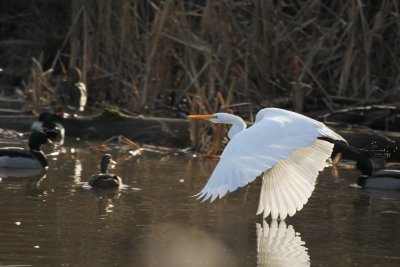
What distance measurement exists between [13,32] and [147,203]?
10.6 metres

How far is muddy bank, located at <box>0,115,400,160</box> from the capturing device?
11.5m

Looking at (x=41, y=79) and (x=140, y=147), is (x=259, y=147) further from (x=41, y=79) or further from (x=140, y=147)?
(x=41, y=79)

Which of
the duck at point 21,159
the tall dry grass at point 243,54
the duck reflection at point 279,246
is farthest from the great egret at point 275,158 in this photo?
the tall dry grass at point 243,54

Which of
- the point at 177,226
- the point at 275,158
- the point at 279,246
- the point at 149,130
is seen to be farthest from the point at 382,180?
the point at 275,158

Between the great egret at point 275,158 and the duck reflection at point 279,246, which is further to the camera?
the duck reflection at point 279,246

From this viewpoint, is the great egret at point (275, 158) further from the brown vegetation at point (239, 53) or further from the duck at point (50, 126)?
the brown vegetation at point (239, 53)

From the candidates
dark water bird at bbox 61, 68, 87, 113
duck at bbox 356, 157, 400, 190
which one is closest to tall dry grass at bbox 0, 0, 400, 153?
dark water bird at bbox 61, 68, 87, 113

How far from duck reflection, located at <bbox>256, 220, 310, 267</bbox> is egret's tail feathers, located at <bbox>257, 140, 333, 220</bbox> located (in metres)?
0.12

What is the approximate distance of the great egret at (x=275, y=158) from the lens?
5.68 meters

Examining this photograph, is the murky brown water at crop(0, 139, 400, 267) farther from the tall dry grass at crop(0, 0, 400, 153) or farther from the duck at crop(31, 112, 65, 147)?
the tall dry grass at crop(0, 0, 400, 153)

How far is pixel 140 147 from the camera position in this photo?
12.1 metres

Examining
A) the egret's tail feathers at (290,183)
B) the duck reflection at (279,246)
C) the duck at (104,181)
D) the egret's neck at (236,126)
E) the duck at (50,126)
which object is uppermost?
the egret's neck at (236,126)

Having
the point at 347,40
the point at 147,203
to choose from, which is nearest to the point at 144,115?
the point at 347,40

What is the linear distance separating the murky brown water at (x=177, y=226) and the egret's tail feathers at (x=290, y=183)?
0.56 feet
